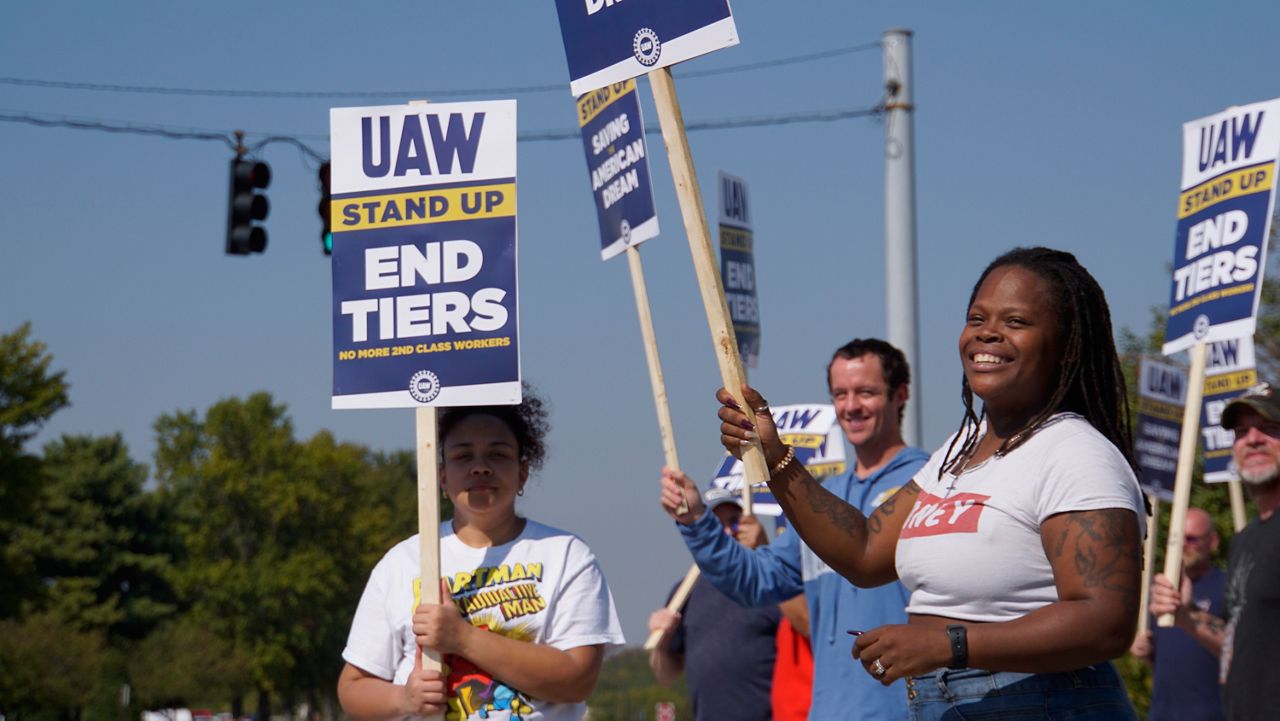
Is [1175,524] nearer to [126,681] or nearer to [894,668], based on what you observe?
[894,668]

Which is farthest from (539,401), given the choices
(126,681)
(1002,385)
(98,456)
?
(98,456)

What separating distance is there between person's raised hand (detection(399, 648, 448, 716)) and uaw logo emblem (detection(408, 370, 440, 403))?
85 centimetres

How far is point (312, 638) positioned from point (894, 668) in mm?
72947

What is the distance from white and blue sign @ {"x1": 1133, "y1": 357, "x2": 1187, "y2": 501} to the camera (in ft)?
41.6

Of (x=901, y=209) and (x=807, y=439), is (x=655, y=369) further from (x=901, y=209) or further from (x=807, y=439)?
(x=901, y=209)

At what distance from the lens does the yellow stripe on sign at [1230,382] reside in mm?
10358

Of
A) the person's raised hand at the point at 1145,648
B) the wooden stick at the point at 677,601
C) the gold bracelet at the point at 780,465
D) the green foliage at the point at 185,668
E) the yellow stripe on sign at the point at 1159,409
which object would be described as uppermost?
the yellow stripe on sign at the point at 1159,409

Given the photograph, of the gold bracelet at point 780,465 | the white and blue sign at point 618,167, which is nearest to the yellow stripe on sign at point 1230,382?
the white and blue sign at point 618,167

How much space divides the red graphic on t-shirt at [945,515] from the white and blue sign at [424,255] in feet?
5.39

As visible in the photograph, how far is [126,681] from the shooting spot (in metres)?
64.6

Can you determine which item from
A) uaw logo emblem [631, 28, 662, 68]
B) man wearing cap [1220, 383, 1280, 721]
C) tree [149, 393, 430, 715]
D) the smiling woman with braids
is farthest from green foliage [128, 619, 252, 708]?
the smiling woman with braids

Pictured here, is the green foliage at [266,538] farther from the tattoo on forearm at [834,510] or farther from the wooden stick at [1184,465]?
the tattoo on forearm at [834,510]

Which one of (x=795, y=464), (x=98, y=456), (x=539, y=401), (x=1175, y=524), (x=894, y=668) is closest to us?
(x=894, y=668)

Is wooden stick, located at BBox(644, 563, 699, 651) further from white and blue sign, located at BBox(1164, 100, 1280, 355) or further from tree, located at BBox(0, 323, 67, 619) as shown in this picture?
tree, located at BBox(0, 323, 67, 619)
